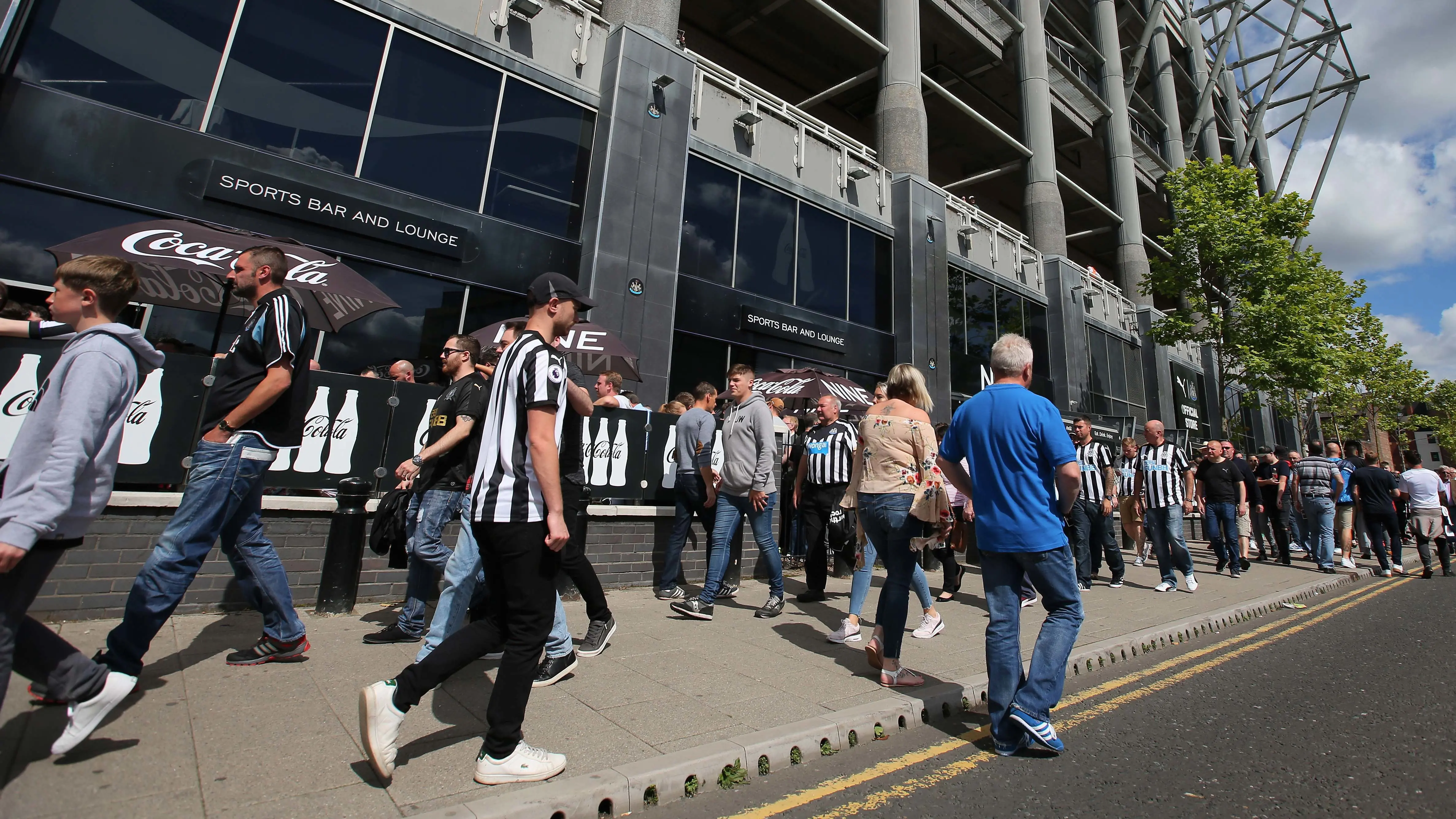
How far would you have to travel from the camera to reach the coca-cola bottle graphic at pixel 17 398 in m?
4.19

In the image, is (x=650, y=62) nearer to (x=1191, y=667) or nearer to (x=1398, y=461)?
(x=1191, y=667)

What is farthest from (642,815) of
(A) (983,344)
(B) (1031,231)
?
(B) (1031,231)

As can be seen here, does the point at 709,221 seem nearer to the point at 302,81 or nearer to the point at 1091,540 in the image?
the point at 302,81

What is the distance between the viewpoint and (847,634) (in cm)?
499

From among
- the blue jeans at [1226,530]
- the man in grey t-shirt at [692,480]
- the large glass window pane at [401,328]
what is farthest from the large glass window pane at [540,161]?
the blue jeans at [1226,530]

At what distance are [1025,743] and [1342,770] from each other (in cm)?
137

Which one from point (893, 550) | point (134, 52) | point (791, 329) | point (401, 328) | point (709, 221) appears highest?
point (709, 221)

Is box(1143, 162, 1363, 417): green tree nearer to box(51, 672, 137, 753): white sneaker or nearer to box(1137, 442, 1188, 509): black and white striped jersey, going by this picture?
box(1137, 442, 1188, 509): black and white striped jersey

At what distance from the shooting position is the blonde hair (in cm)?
462

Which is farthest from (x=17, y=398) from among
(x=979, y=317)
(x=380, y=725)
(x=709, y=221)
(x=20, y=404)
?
(x=979, y=317)

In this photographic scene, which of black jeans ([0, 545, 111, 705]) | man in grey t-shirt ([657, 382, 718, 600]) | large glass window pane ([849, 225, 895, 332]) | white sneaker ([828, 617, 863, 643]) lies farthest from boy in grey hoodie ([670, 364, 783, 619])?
large glass window pane ([849, 225, 895, 332])

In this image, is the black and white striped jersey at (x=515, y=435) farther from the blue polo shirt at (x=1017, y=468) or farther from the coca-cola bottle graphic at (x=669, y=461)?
the coca-cola bottle graphic at (x=669, y=461)

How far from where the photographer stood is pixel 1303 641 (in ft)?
19.6

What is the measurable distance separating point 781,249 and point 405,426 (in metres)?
11.5
